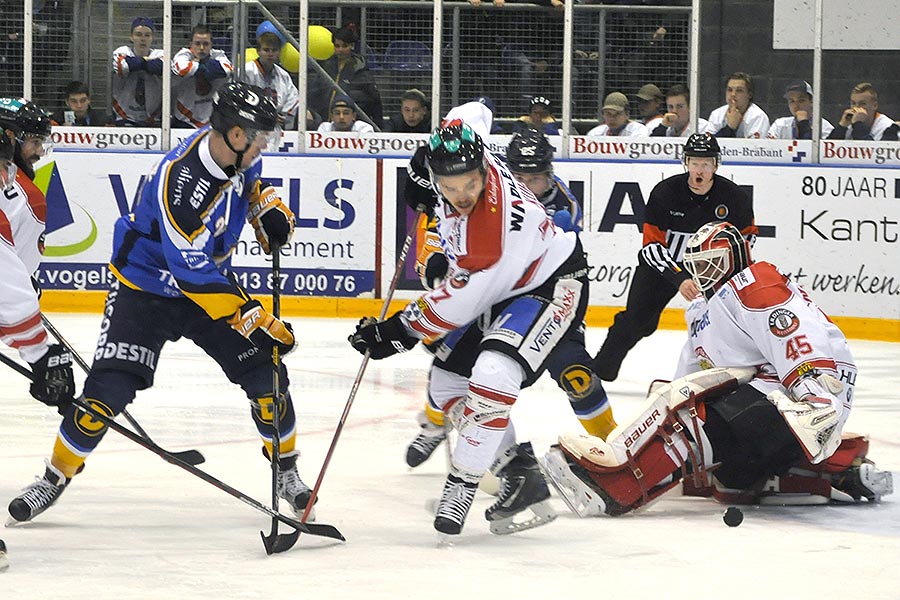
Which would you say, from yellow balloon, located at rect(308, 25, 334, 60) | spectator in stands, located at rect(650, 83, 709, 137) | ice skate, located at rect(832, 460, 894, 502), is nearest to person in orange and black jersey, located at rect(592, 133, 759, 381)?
ice skate, located at rect(832, 460, 894, 502)

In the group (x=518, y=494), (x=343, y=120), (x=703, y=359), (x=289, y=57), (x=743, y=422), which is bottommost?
(x=518, y=494)

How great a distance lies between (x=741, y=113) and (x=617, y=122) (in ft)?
2.55

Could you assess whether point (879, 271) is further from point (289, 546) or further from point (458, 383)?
point (289, 546)

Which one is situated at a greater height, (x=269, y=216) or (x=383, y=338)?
(x=269, y=216)

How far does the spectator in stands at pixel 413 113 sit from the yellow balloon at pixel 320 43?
1.89ft

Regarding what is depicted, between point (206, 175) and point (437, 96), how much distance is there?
5888 millimetres

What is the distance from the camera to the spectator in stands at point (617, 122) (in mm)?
9477

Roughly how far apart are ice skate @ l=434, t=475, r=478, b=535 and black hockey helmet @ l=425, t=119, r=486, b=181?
79cm

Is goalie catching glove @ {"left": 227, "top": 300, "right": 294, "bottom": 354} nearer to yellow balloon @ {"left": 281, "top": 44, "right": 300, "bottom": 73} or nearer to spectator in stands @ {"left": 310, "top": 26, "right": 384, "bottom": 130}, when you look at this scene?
spectator in stands @ {"left": 310, "top": 26, "right": 384, "bottom": 130}

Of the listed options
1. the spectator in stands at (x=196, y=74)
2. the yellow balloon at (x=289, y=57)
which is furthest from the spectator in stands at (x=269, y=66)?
the spectator in stands at (x=196, y=74)

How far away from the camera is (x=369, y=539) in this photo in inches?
152

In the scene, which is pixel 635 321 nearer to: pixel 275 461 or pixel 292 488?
pixel 292 488

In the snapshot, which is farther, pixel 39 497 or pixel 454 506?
pixel 39 497

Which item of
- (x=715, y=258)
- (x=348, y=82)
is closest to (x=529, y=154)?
(x=715, y=258)
